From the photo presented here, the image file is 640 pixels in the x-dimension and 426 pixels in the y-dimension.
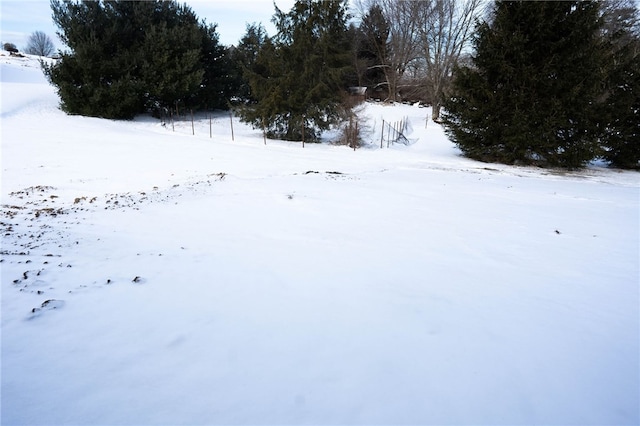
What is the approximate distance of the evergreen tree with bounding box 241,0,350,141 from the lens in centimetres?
1589

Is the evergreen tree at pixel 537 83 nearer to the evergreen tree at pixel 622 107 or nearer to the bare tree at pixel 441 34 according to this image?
the evergreen tree at pixel 622 107

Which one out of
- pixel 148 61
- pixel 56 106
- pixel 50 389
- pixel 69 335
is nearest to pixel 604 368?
pixel 50 389

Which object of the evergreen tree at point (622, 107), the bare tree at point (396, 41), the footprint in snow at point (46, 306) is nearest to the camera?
the footprint in snow at point (46, 306)

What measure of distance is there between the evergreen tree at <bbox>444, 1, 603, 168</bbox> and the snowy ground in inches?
238

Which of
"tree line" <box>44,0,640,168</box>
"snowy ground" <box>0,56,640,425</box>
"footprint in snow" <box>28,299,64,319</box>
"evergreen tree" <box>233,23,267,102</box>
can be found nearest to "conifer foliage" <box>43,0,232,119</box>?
"tree line" <box>44,0,640,168</box>

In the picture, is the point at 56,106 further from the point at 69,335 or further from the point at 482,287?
the point at 482,287

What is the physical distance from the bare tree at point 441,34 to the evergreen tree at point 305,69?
1285cm

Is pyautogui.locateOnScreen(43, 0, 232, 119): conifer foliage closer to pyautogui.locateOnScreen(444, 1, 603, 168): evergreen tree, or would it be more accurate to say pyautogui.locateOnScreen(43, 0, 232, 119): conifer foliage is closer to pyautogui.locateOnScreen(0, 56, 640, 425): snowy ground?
pyautogui.locateOnScreen(0, 56, 640, 425): snowy ground

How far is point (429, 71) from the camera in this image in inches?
1107

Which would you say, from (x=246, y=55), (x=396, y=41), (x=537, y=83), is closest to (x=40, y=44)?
(x=246, y=55)

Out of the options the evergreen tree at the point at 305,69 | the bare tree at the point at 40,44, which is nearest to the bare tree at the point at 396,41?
the evergreen tree at the point at 305,69

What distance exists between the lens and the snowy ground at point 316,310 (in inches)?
72.2

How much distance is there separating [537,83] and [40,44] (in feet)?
249

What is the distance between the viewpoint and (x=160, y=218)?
5.04 meters
